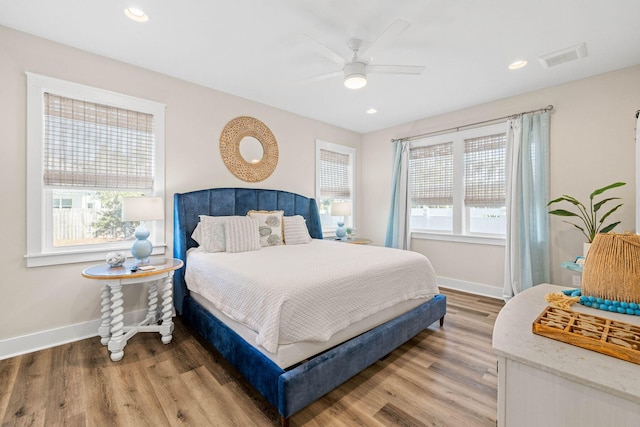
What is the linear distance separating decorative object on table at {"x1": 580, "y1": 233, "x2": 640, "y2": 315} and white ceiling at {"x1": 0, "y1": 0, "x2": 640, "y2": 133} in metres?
1.92

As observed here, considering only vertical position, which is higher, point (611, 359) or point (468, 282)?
point (611, 359)

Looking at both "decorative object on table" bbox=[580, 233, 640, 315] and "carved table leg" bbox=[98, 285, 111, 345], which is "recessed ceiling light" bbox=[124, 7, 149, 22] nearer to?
"carved table leg" bbox=[98, 285, 111, 345]

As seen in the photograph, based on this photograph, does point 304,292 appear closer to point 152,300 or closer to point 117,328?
point 117,328

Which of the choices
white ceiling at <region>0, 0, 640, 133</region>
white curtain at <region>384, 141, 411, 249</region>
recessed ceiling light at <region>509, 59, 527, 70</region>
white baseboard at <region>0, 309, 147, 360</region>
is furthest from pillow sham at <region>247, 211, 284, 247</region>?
recessed ceiling light at <region>509, 59, 527, 70</region>

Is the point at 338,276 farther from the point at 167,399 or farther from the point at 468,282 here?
the point at 468,282

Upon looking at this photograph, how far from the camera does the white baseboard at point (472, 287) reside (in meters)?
3.83

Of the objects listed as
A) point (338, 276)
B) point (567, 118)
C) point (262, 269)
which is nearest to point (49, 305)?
point (262, 269)

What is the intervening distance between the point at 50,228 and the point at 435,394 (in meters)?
3.48

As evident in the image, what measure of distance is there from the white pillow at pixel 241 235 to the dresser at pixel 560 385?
8.22 ft

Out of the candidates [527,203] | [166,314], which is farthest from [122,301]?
[527,203]

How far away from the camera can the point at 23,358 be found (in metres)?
2.26

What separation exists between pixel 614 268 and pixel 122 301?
3.03 meters

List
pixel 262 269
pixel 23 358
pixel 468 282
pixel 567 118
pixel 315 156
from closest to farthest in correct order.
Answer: pixel 262 269, pixel 23 358, pixel 567 118, pixel 468 282, pixel 315 156

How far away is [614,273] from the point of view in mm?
1000
